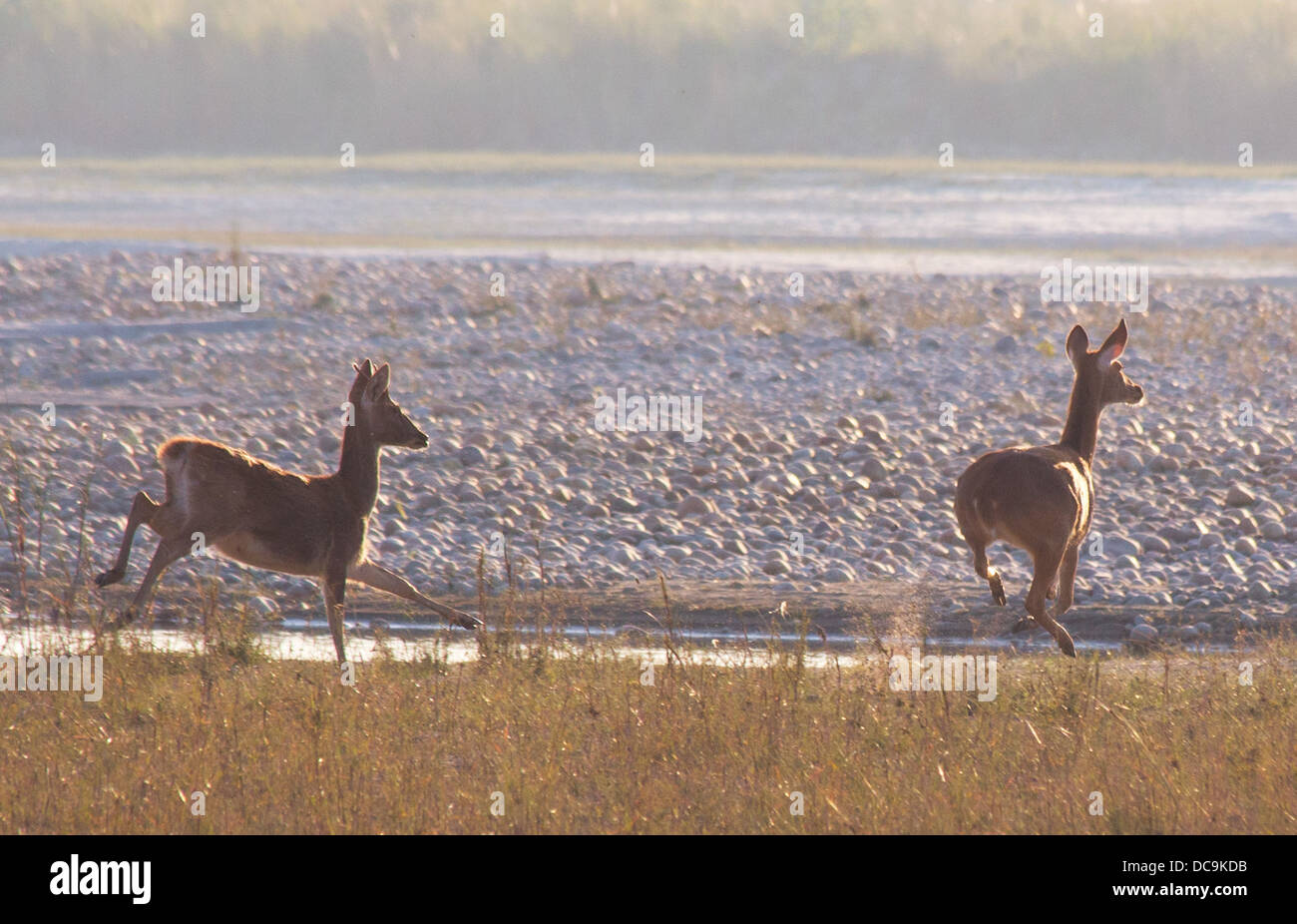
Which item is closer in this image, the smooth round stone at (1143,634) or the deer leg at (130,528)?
the deer leg at (130,528)

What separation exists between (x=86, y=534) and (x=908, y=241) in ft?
71.6

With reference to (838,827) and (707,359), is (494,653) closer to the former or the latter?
(838,827)

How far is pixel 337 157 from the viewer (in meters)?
46.3

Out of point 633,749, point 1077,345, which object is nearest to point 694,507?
point 1077,345

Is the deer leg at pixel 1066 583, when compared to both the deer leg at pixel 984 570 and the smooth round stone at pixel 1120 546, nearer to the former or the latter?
the deer leg at pixel 984 570

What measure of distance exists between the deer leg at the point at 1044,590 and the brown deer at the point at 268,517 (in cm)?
296

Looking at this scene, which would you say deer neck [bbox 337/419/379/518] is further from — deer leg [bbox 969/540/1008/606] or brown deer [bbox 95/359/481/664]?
deer leg [bbox 969/540/1008/606]

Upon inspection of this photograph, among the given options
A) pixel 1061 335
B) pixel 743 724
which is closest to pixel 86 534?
pixel 743 724

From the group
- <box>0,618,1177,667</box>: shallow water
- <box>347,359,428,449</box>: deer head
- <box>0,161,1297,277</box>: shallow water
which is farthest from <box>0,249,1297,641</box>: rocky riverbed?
<box>0,161,1297,277</box>: shallow water

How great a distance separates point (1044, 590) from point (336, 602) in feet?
12.2

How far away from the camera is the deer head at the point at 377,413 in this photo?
33.3 ft

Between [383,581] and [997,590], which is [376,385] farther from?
[997,590]

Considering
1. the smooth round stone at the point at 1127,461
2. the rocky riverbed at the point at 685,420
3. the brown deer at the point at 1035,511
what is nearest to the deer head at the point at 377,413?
the rocky riverbed at the point at 685,420
